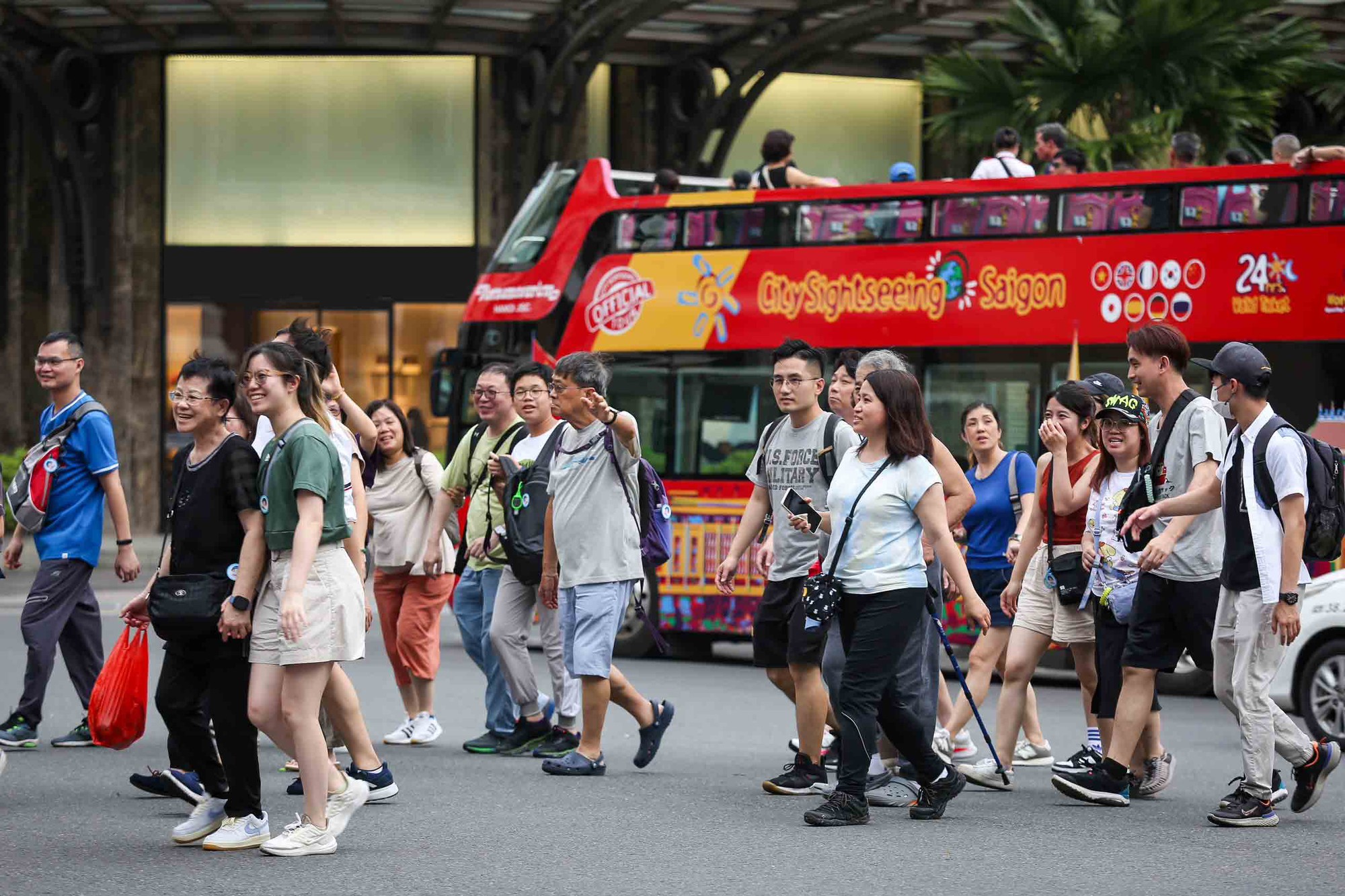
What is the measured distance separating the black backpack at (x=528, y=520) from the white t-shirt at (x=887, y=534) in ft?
6.75

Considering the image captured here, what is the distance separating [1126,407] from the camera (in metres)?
7.89

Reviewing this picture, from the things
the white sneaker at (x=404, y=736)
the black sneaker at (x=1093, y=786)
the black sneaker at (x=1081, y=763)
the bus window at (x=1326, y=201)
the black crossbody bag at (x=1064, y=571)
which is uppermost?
the bus window at (x=1326, y=201)

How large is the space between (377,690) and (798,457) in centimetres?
468

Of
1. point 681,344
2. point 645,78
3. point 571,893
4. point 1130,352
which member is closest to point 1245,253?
point 681,344

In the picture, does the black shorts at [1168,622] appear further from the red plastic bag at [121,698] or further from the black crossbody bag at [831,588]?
the red plastic bag at [121,698]

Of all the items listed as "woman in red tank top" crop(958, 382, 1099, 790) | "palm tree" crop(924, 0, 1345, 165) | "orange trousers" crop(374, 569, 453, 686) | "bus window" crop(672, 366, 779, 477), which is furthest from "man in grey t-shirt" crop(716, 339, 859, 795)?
"palm tree" crop(924, 0, 1345, 165)

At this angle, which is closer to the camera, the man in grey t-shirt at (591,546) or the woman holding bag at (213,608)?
the woman holding bag at (213,608)

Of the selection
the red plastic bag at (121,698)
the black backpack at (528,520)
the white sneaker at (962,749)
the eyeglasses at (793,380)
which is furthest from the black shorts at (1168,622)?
the red plastic bag at (121,698)

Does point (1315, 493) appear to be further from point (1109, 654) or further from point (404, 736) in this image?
point (404, 736)

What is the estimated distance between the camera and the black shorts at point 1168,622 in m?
7.38

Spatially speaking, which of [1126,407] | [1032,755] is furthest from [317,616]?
[1032,755]

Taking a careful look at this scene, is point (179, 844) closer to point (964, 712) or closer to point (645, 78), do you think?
point (964, 712)

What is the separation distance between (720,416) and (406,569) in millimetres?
5372

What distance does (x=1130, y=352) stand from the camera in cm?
752
